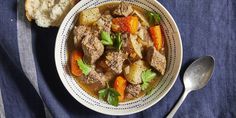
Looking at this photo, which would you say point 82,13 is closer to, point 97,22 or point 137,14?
point 97,22

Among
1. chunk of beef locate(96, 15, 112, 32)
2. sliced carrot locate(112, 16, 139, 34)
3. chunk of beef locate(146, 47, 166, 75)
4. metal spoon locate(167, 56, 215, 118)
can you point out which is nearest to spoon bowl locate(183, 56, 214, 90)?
metal spoon locate(167, 56, 215, 118)

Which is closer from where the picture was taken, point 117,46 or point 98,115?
point 117,46

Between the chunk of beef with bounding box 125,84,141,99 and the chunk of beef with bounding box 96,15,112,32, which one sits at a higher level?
the chunk of beef with bounding box 96,15,112,32

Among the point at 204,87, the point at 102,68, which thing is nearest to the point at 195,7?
the point at 204,87

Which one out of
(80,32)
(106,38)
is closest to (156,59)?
(106,38)

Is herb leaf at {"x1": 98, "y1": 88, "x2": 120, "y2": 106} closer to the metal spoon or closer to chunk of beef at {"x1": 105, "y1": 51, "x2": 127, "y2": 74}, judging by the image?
chunk of beef at {"x1": 105, "y1": 51, "x2": 127, "y2": 74}

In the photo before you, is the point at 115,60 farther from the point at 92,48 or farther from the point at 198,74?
the point at 198,74
